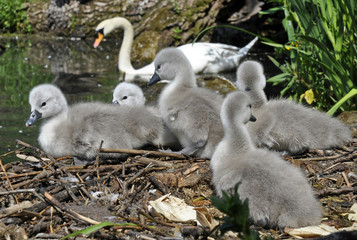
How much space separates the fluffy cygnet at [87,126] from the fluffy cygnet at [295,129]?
0.96m

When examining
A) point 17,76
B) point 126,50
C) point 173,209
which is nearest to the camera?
point 173,209

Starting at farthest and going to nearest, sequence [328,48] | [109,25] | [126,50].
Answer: [109,25] < [126,50] < [328,48]

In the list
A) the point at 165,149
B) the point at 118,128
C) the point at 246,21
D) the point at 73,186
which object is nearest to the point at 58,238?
the point at 73,186

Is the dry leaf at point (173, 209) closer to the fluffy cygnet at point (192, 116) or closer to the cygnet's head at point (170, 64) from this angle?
the fluffy cygnet at point (192, 116)

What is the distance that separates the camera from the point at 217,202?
254 cm

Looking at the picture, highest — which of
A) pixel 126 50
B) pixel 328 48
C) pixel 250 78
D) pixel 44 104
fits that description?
pixel 328 48

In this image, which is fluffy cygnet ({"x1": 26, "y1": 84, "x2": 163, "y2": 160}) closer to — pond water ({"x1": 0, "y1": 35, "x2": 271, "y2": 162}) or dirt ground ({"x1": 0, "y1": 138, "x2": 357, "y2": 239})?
dirt ground ({"x1": 0, "y1": 138, "x2": 357, "y2": 239})

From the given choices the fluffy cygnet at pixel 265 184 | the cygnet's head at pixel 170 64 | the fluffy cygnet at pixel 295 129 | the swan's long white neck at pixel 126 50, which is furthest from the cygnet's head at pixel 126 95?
the swan's long white neck at pixel 126 50

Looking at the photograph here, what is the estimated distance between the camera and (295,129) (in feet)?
16.4

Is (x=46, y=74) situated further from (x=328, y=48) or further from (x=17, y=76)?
(x=328, y=48)

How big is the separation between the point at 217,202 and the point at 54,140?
9.64 ft

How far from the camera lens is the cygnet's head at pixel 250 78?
17.7ft

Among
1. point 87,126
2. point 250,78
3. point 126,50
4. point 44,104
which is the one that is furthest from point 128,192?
point 126,50

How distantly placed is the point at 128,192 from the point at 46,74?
7535 millimetres
